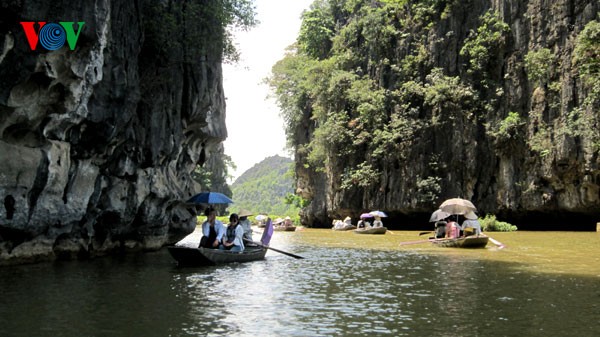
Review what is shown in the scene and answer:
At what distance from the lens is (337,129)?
126 ft

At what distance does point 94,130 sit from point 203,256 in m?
4.69

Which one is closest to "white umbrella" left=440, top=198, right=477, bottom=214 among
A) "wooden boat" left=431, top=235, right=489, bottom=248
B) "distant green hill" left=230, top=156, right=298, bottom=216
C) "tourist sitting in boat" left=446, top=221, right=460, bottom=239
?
"tourist sitting in boat" left=446, top=221, right=460, bottom=239

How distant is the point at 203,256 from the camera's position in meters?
13.0

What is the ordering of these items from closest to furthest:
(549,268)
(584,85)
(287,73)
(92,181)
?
(549,268) < (92,181) < (584,85) < (287,73)

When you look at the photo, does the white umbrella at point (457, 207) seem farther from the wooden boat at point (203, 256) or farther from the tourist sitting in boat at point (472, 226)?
the wooden boat at point (203, 256)

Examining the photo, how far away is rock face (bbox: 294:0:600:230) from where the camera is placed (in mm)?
28516

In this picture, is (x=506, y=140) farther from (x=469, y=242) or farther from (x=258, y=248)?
(x=258, y=248)

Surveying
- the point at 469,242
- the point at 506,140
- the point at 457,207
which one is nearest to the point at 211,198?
the point at 469,242

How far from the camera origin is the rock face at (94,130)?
1164 cm

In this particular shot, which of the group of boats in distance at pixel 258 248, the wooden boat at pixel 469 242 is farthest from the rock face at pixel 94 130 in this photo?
the wooden boat at pixel 469 242

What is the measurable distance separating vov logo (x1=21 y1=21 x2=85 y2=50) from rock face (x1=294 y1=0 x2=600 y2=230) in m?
24.8

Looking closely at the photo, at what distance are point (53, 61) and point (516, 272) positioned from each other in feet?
36.8

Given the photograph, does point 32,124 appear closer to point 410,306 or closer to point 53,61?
point 53,61

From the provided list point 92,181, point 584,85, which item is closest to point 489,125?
point 584,85
